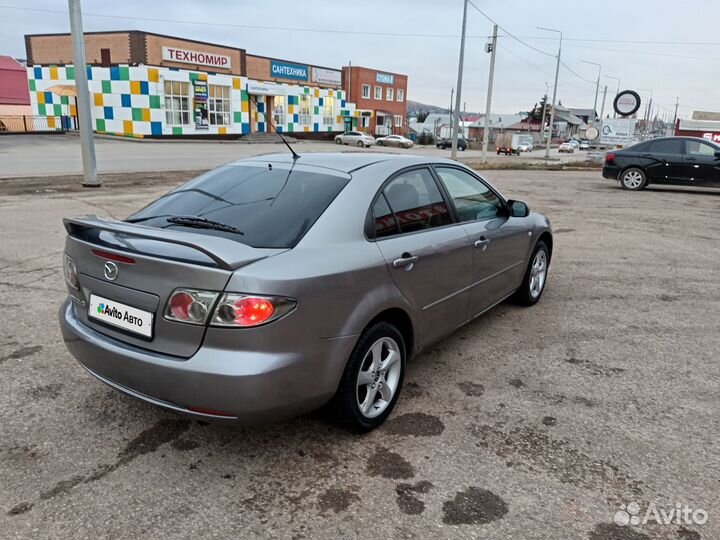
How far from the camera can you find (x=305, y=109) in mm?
55312

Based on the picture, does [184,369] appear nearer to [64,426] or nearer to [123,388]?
[123,388]

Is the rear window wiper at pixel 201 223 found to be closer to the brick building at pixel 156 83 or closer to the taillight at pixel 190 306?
the taillight at pixel 190 306

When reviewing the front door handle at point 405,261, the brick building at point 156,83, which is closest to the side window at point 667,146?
the front door handle at point 405,261

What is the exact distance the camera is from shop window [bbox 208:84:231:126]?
44.4 meters

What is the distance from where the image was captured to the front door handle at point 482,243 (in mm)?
Answer: 4066

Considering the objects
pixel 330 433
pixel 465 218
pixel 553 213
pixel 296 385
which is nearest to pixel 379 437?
pixel 330 433

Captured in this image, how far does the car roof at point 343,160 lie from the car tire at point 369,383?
103 cm

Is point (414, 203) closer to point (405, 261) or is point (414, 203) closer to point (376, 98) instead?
point (405, 261)

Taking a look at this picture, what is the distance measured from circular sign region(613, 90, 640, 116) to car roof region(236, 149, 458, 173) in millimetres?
28682

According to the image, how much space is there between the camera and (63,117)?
41.5m

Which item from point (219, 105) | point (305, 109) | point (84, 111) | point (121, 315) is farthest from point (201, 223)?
point (305, 109)

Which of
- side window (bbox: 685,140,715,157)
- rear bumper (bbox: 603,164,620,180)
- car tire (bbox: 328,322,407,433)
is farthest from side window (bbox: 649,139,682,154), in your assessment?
car tire (bbox: 328,322,407,433)

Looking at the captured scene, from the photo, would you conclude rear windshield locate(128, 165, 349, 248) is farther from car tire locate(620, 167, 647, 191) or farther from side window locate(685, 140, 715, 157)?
car tire locate(620, 167, 647, 191)

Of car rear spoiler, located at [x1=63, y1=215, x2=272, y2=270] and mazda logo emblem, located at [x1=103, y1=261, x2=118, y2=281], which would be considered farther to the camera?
mazda logo emblem, located at [x1=103, y1=261, x2=118, y2=281]
